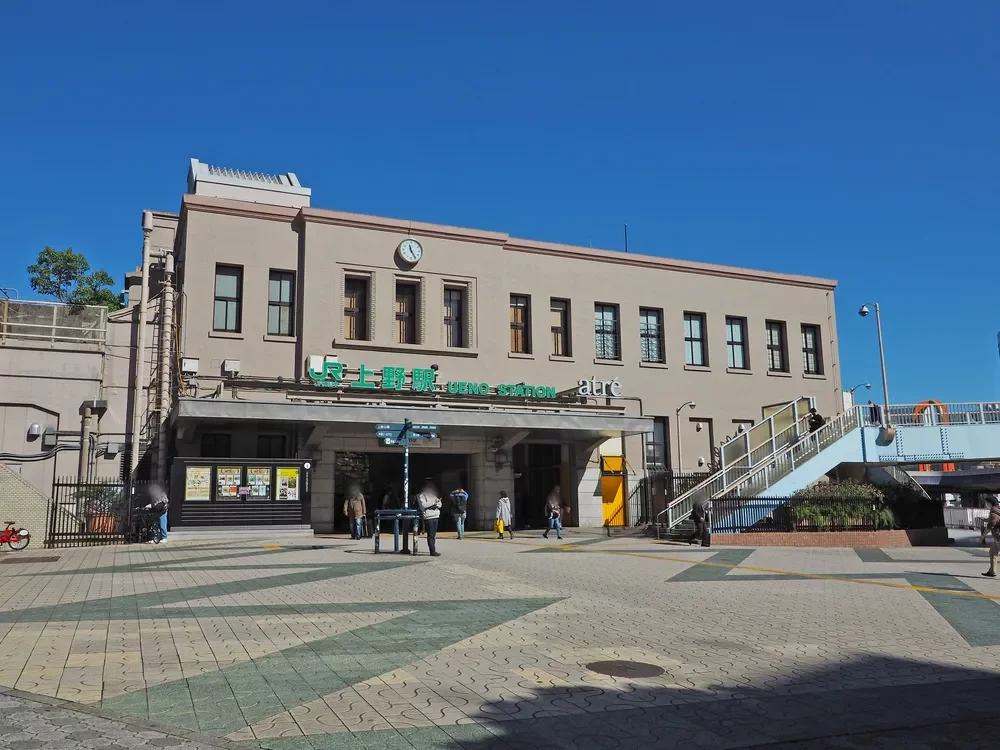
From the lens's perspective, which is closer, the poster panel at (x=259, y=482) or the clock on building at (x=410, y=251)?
the poster panel at (x=259, y=482)

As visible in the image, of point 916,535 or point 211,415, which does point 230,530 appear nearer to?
point 211,415

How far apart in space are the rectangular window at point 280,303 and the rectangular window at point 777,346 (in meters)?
21.3

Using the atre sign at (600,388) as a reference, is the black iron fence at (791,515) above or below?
below

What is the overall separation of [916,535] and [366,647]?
22904 mm

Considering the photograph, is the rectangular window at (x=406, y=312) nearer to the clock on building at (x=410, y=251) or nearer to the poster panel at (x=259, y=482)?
the clock on building at (x=410, y=251)

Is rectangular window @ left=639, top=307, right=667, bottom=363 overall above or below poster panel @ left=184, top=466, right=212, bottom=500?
above

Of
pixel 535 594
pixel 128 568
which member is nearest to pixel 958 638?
pixel 535 594

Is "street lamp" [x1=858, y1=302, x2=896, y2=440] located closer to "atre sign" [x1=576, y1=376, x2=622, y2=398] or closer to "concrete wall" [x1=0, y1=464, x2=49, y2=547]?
"atre sign" [x1=576, y1=376, x2=622, y2=398]

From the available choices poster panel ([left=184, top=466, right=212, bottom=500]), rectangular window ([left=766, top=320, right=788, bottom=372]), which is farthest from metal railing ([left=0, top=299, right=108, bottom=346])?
rectangular window ([left=766, top=320, right=788, bottom=372])

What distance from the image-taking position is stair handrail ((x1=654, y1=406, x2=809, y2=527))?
87.1 feet

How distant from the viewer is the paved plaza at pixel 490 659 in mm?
5574

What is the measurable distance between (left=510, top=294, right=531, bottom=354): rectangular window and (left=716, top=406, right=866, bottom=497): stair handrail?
9.85 metres

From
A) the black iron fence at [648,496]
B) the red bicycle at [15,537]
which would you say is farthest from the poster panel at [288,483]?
the black iron fence at [648,496]

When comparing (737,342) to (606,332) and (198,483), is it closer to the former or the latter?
(606,332)
